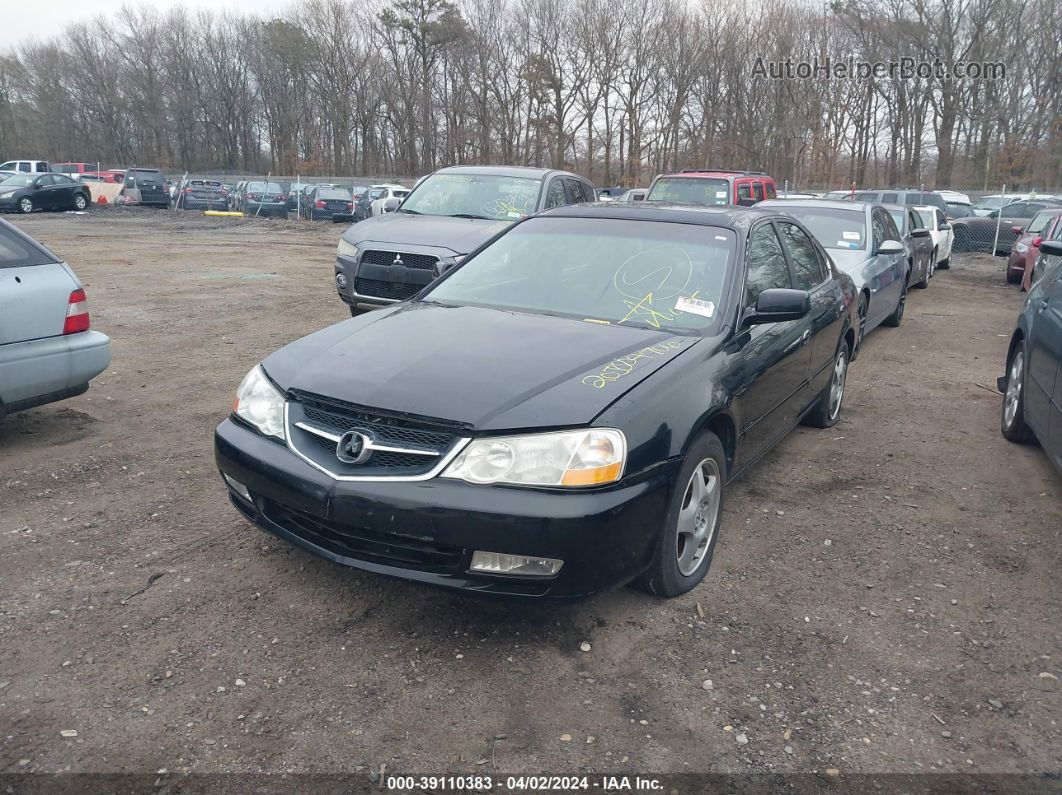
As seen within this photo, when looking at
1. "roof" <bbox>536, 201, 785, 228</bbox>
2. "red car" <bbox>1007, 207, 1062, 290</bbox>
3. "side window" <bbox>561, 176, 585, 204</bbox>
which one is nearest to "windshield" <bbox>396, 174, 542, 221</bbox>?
"side window" <bbox>561, 176, 585, 204</bbox>

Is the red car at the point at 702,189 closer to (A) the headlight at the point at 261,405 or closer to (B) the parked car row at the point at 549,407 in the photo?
(B) the parked car row at the point at 549,407

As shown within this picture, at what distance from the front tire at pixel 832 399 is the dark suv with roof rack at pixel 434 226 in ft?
11.0

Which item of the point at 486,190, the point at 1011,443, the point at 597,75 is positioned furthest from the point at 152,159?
the point at 1011,443

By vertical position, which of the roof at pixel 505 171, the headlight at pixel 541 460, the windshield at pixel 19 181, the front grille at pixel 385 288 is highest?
the windshield at pixel 19 181

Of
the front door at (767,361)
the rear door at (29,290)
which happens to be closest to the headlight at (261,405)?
the front door at (767,361)

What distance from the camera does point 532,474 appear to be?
299 cm

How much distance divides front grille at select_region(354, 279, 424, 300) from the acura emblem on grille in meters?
5.58

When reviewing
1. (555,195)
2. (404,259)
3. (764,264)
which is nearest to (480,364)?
(764,264)

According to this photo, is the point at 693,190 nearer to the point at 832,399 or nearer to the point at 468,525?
the point at 832,399

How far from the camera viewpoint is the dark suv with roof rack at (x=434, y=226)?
8648mm

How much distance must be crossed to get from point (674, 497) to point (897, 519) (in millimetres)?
1946

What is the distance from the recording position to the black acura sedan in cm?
299

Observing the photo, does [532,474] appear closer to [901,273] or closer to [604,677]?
[604,677]

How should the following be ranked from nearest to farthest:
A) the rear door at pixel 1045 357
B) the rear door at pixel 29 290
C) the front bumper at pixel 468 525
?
the front bumper at pixel 468 525
the rear door at pixel 1045 357
the rear door at pixel 29 290
